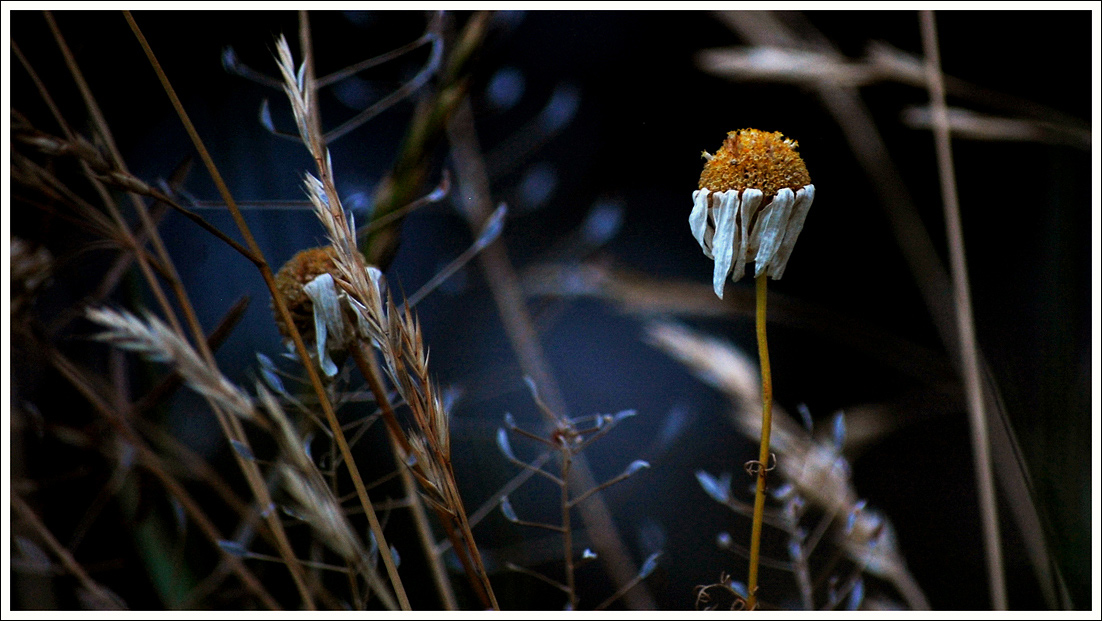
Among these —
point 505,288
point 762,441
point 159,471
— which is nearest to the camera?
point 762,441

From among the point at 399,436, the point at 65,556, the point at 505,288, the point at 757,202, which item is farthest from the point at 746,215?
the point at 65,556

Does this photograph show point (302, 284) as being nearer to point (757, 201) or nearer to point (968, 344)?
point (757, 201)

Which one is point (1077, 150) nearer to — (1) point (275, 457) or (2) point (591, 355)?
(2) point (591, 355)

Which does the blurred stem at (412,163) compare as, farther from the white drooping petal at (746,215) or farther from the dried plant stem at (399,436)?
the white drooping petal at (746,215)

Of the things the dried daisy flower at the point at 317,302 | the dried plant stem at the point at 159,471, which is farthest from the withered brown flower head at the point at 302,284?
the dried plant stem at the point at 159,471

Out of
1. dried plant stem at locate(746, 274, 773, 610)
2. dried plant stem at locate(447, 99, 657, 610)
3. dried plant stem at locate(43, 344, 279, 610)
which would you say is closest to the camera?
dried plant stem at locate(746, 274, 773, 610)

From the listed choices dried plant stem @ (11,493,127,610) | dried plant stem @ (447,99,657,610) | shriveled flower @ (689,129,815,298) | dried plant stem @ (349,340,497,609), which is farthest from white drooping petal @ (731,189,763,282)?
dried plant stem @ (11,493,127,610)

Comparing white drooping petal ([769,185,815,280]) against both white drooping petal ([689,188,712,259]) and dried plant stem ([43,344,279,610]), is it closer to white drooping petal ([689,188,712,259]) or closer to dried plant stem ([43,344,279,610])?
white drooping petal ([689,188,712,259])
